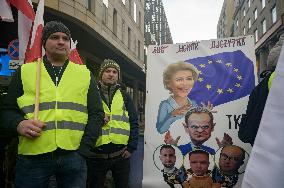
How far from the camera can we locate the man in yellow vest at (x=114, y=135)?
3.82 metres

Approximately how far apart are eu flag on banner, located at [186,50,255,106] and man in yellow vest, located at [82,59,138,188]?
82 centimetres

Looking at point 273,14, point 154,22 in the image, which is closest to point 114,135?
point 273,14

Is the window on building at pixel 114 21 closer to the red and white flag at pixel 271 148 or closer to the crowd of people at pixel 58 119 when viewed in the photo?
the crowd of people at pixel 58 119

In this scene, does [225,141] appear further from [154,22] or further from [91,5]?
[154,22]

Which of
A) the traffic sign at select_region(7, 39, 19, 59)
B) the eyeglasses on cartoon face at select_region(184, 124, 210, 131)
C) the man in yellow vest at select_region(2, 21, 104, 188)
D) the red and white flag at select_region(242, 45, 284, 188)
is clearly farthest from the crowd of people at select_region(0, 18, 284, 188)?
the traffic sign at select_region(7, 39, 19, 59)

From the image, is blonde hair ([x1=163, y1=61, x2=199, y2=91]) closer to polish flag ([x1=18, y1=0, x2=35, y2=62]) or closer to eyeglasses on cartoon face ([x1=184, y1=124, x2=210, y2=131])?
eyeglasses on cartoon face ([x1=184, y1=124, x2=210, y2=131])

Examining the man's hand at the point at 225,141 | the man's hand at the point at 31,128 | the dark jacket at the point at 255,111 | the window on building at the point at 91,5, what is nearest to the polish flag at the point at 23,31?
the man's hand at the point at 31,128

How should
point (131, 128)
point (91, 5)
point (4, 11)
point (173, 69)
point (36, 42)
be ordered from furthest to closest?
point (91, 5), point (173, 69), point (131, 128), point (4, 11), point (36, 42)

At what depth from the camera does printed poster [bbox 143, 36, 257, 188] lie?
13.2 ft

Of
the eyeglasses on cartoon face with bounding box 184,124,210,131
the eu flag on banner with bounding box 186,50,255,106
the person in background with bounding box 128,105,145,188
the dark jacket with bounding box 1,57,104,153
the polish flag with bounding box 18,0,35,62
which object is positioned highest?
the polish flag with bounding box 18,0,35,62

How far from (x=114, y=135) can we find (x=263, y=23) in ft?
109

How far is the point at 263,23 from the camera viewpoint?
34094 mm

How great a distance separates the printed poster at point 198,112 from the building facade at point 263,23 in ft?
71.2

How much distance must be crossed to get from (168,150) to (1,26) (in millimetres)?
9202
